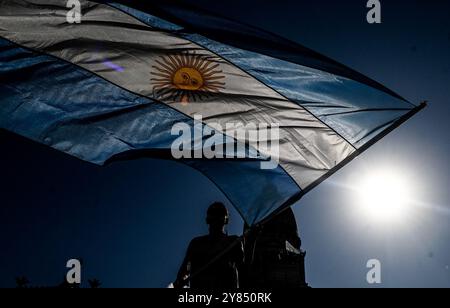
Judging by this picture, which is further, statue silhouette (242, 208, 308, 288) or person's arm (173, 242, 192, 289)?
statue silhouette (242, 208, 308, 288)

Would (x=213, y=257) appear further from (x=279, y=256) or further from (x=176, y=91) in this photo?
(x=279, y=256)

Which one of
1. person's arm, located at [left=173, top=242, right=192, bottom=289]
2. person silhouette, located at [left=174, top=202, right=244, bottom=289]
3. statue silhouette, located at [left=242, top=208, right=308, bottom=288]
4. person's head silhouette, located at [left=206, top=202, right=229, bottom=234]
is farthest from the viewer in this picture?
statue silhouette, located at [left=242, top=208, right=308, bottom=288]

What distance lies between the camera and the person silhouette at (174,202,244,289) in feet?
17.9

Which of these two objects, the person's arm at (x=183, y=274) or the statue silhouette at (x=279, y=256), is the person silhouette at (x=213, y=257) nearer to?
the person's arm at (x=183, y=274)

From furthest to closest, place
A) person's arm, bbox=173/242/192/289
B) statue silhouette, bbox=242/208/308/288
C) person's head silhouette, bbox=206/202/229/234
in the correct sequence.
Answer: statue silhouette, bbox=242/208/308/288
person's head silhouette, bbox=206/202/229/234
person's arm, bbox=173/242/192/289

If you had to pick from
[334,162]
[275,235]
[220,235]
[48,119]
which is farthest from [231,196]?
[275,235]

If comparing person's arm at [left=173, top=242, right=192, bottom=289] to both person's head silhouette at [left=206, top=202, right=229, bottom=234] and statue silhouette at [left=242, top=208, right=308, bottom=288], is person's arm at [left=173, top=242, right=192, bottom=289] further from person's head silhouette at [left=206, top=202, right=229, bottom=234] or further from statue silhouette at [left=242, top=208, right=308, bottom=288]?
statue silhouette at [left=242, top=208, right=308, bottom=288]

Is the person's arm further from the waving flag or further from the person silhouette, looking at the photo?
the waving flag

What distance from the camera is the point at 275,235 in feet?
179

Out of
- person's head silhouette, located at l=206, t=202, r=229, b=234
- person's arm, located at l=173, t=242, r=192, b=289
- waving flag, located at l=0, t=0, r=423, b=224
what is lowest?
person's arm, located at l=173, t=242, r=192, b=289

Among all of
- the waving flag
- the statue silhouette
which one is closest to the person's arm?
the waving flag

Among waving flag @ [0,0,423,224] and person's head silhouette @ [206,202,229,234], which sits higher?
waving flag @ [0,0,423,224]
